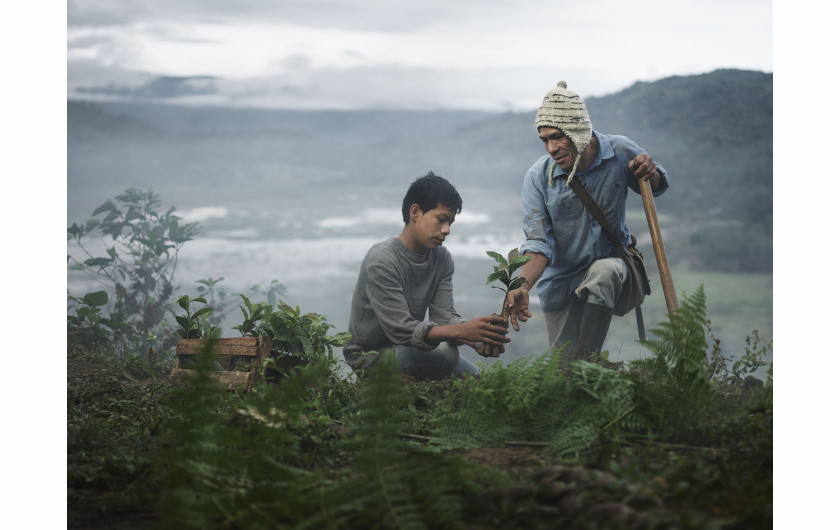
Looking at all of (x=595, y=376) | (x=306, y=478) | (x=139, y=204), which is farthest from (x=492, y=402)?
(x=139, y=204)

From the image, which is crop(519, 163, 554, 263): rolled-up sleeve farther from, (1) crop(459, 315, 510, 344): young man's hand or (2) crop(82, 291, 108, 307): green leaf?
(2) crop(82, 291, 108, 307): green leaf

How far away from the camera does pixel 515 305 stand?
3359 mm

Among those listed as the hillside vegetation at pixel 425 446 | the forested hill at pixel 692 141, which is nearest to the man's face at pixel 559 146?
the hillside vegetation at pixel 425 446

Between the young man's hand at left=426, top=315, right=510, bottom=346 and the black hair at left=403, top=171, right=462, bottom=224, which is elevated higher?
the black hair at left=403, top=171, right=462, bottom=224

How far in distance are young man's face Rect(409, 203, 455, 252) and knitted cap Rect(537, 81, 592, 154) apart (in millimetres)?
611

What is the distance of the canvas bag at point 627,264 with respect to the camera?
3.59m

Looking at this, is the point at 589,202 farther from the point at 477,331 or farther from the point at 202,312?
the point at 202,312

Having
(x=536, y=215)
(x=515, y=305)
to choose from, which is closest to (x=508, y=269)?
(x=515, y=305)

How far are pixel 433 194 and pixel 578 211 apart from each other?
2.22 ft

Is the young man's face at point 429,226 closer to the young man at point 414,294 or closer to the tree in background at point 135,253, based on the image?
the young man at point 414,294

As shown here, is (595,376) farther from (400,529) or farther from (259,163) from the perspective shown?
(259,163)

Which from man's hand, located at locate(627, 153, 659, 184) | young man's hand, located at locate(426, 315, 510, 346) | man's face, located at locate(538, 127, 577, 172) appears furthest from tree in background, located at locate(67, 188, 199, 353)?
man's hand, located at locate(627, 153, 659, 184)

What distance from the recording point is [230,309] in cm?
568

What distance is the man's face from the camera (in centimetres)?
354
